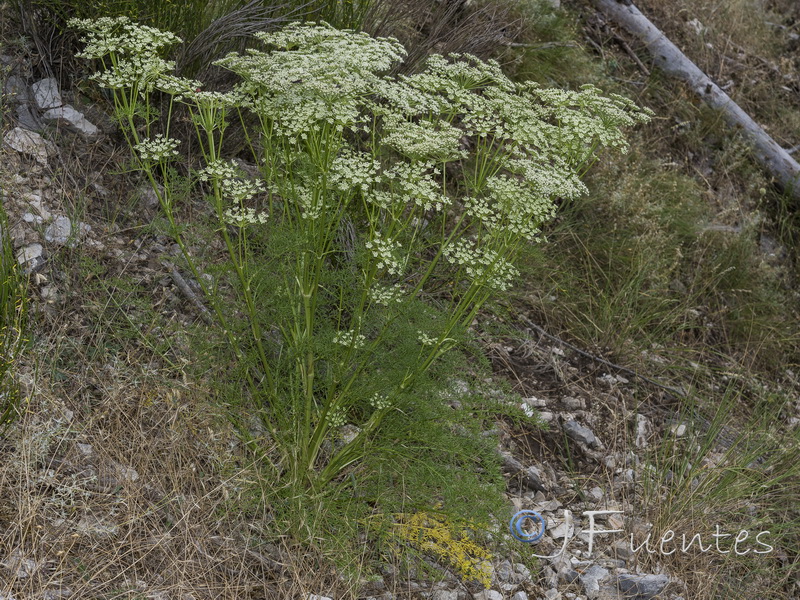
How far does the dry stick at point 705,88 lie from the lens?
645 cm

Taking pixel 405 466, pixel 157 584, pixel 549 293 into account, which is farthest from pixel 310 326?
pixel 549 293

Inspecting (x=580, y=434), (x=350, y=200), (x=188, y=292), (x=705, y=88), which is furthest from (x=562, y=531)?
(x=705, y=88)

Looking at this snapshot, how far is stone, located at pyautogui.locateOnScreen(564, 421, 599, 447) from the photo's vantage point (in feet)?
13.1

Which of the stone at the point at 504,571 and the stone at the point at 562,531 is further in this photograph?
the stone at the point at 562,531

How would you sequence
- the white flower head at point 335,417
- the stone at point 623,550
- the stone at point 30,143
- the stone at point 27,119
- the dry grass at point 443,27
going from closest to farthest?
the white flower head at point 335,417, the stone at point 623,550, the stone at point 30,143, the stone at point 27,119, the dry grass at point 443,27

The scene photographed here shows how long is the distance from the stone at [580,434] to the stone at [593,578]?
31.7 inches

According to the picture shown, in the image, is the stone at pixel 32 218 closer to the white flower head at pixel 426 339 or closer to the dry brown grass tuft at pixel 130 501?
the dry brown grass tuft at pixel 130 501

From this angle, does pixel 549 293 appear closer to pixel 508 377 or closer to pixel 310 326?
pixel 508 377

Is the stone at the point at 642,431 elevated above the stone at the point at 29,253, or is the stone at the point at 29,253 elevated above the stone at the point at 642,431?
the stone at the point at 642,431

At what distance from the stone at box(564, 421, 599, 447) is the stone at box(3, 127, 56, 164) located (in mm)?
2989

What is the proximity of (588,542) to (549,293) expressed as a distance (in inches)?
65.4

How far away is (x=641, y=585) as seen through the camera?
3.18 metres

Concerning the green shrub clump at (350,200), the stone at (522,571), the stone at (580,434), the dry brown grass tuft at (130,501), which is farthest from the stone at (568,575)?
the dry brown grass tuft at (130,501)

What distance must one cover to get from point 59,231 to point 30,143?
0.55 metres
